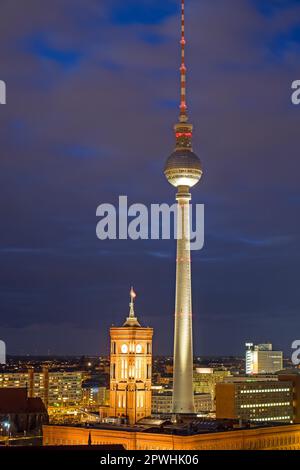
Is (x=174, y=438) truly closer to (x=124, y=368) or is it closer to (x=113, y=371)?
(x=124, y=368)

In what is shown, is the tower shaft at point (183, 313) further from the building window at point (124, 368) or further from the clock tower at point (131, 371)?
the building window at point (124, 368)

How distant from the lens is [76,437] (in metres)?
121

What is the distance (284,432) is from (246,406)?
70140mm

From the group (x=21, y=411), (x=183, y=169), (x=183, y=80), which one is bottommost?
(x=21, y=411)

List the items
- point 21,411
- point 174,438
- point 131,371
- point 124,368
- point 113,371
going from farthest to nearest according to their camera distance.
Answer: point 21,411, point 113,371, point 124,368, point 131,371, point 174,438

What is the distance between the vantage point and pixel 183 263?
6668 inches

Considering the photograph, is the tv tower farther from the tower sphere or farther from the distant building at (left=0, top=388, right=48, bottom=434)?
the distant building at (left=0, top=388, right=48, bottom=434)

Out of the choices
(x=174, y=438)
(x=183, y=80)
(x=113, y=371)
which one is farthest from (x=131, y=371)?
(x=183, y=80)

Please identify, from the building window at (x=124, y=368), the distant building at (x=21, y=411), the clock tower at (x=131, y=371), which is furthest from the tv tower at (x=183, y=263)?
the building window at (x=124, y=368)

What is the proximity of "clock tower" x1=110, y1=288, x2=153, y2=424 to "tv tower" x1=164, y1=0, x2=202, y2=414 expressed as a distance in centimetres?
3828

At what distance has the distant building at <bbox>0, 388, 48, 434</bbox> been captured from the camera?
517ft

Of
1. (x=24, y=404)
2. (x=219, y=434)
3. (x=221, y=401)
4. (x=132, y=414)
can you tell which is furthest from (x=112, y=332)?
(x=221, y=401)

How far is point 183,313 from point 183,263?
27.1 feet
